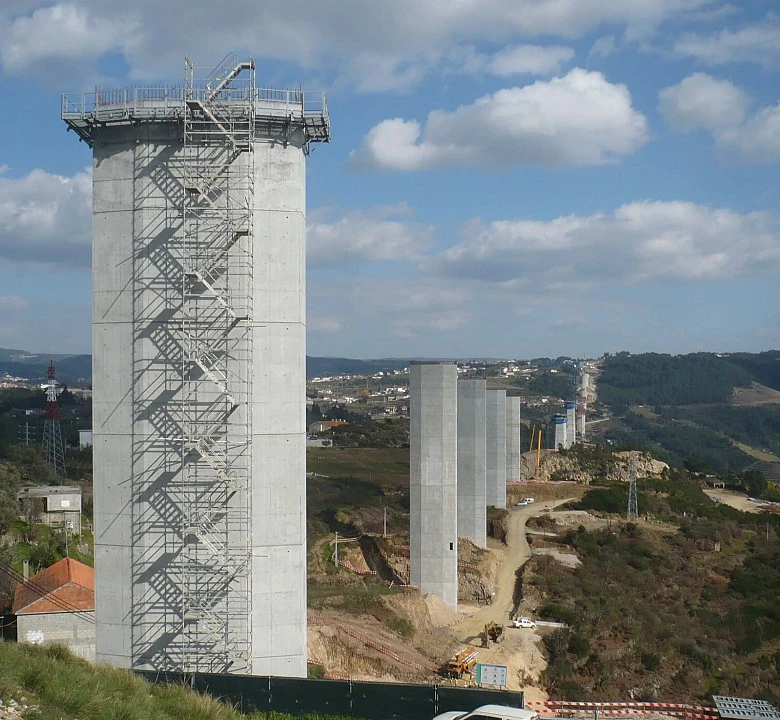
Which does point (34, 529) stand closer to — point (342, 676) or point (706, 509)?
point (342, 676)

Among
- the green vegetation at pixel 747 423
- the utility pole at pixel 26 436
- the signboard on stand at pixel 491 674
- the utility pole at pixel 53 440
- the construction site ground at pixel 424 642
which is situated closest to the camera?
the signboard on stand at pixel 491 674

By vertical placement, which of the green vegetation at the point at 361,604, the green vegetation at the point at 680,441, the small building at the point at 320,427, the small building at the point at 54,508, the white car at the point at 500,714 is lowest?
the green vegetation at the point at 680,441

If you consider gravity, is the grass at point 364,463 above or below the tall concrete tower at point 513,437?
below

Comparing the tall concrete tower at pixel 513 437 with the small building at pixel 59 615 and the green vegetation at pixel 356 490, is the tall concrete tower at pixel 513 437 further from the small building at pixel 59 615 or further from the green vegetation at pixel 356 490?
the small building at pixel 59 615

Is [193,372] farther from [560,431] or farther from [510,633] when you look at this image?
[560,431]

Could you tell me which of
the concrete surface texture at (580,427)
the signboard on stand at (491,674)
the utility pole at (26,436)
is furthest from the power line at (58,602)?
the concrete surface texture at (580,427)

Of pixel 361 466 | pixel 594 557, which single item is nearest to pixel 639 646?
pixel 594 557

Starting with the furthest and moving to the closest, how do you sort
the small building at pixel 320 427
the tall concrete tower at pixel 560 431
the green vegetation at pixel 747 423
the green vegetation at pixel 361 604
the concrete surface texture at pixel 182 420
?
the green vegetation at pixel 747 423, the small building at pixel 320 427, the tall concrete tower at pixel 560 431, the green vegetation at pixel 361 604, the concrete surface texture at pixel 182 420

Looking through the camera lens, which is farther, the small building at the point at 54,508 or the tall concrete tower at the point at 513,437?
the tall concrete tower at the point at 513,437
